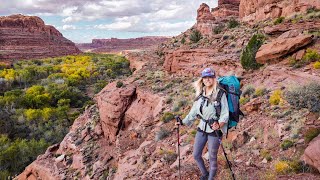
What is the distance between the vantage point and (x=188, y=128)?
1078 centimetres

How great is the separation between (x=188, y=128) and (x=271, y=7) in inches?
818

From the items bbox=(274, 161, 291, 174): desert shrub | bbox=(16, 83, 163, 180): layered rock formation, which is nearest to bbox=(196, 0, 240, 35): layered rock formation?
bbox=(16, 83, 163, 180): layered rock formation

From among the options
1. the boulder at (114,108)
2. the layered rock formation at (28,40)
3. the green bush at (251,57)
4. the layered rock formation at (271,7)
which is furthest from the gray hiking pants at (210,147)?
the layered rock formation at (28,40)

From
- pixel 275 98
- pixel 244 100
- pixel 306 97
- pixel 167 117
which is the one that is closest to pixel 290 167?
pixel 306 97

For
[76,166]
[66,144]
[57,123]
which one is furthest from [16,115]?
[76,166]

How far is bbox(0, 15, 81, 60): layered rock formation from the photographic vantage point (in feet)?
350

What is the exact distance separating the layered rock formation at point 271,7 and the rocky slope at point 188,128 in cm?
440

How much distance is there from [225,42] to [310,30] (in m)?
7.35

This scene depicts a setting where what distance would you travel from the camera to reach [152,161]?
936 cm

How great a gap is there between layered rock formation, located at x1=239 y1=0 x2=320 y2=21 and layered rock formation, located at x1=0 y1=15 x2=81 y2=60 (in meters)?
86.5

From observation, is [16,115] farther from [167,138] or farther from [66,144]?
[167,138]

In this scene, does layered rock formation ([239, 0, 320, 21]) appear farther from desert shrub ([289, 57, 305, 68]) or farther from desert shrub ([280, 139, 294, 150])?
desert shrub ([280, 139, 294, 150])

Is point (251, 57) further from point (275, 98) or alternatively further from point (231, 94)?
point (231, 94)

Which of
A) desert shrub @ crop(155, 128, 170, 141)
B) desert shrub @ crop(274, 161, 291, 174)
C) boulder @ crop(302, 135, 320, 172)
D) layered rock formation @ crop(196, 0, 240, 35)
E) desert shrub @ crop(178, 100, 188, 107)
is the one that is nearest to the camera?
boulder @ crop(302, 135, 320, 172)
